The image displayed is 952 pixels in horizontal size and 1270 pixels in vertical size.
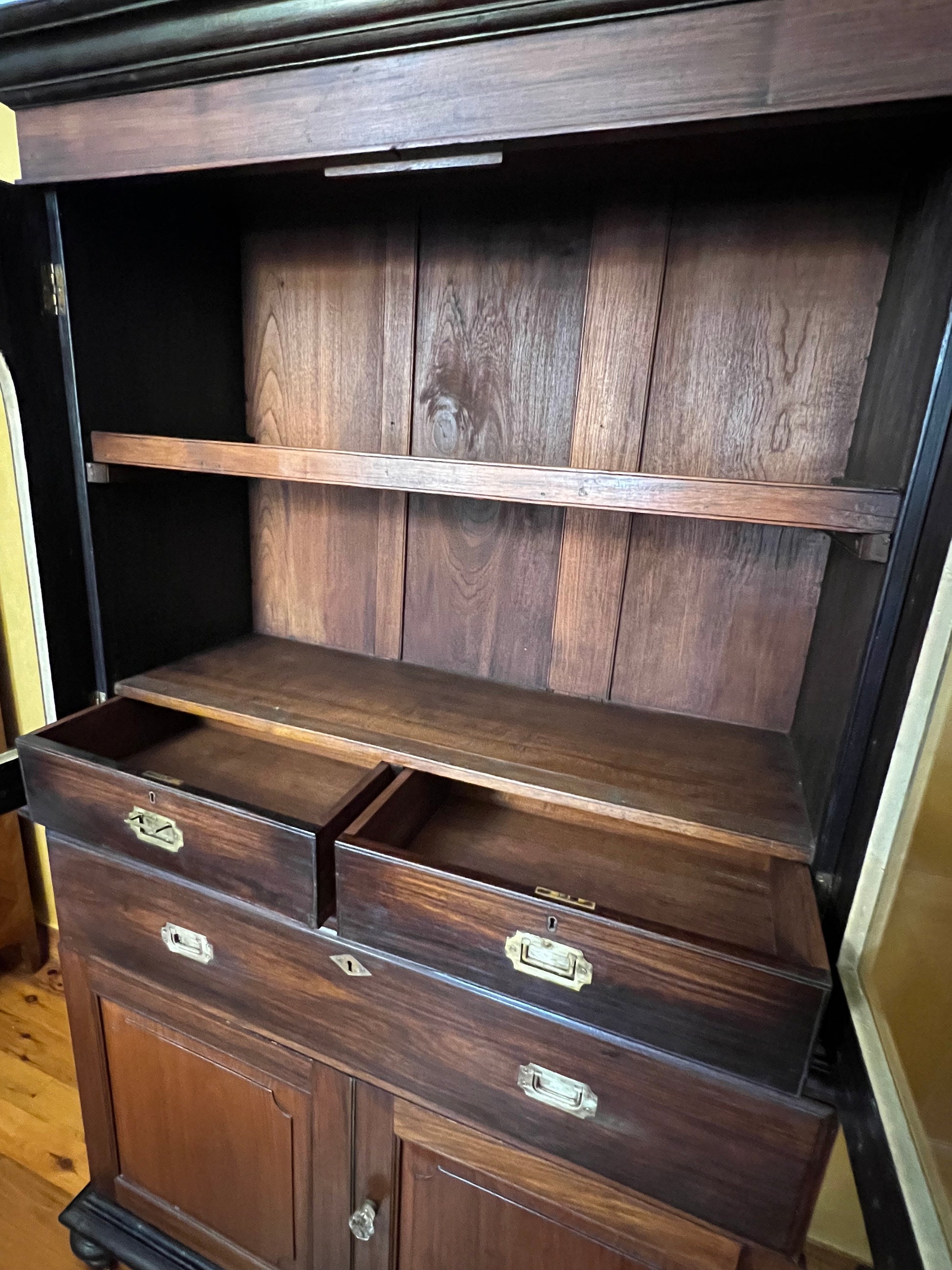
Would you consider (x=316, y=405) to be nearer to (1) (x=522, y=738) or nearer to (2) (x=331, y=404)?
(2) (x=331, y=404)

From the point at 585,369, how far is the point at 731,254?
23 cm

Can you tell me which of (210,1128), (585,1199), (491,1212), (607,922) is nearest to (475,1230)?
(491,1212)

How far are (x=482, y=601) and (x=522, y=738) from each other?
281mm

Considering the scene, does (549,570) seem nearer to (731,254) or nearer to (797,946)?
(731,254)

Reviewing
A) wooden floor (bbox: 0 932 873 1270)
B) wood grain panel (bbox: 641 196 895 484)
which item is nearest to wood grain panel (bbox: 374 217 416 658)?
wood grain panel (bbox: 641 196 895 484)

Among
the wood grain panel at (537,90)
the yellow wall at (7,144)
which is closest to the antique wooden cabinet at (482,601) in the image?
the wood grain panel at (537,90)

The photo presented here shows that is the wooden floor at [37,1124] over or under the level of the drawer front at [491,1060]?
under

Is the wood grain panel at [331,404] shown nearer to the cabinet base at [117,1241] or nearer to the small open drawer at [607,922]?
the small open drawer at [607,922]

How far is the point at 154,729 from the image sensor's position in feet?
3.47

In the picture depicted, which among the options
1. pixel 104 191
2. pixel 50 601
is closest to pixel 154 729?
pixel 50 601

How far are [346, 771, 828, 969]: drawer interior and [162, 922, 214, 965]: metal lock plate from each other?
1.01 feet

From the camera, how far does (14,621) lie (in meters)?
1.22

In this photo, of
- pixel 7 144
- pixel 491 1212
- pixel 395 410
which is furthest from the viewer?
pixel 7 144

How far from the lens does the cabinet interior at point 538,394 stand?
80 centimetres
